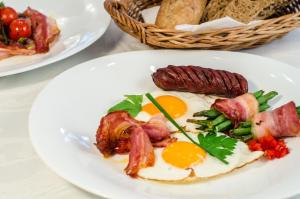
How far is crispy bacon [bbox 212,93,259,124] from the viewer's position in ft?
5.26

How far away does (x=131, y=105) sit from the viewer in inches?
70.7

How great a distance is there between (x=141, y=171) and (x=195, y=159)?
0.56 ft

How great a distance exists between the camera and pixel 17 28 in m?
2.34

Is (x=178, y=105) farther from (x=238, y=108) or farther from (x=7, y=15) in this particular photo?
(x=7, y=15)

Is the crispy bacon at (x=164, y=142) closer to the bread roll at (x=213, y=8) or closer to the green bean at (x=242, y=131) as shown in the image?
the green bean at (x=242, y=131)

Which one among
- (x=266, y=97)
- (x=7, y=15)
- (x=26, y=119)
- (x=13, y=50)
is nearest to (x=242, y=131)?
(x=266, y=97)

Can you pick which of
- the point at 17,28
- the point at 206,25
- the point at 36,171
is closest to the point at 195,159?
the point at 36,171

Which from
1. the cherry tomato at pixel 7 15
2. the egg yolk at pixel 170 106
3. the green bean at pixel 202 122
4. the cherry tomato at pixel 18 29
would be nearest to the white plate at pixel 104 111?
the egg yolk at pixel 170 106

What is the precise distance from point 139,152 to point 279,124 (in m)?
0.46

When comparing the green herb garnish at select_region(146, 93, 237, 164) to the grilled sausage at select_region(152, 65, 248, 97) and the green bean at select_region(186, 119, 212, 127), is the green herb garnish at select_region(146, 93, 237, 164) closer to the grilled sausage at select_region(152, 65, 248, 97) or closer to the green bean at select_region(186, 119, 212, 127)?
the green bean at select_region(186, 119, 212, 127)

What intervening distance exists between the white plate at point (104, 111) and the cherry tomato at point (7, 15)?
675 mm

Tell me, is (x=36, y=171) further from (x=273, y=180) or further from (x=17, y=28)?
(x=17, y=28)

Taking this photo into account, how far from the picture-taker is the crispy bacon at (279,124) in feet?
4.98

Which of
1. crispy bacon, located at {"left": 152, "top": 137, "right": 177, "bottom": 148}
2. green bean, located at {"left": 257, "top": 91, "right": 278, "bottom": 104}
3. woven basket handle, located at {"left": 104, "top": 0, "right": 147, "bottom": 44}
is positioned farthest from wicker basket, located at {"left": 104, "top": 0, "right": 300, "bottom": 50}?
crispy bacon, located at {"left": 152, "top": 137, "right": 177, "bottom": 148}
